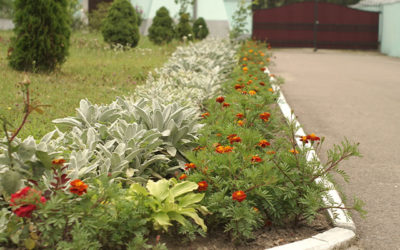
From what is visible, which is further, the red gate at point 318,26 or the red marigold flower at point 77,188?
the red gate at point 318,26

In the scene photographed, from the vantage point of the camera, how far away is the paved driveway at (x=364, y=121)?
14.0ft

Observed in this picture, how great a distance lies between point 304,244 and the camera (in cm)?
345

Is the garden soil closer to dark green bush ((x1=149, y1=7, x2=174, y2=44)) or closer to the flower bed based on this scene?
the flower bed

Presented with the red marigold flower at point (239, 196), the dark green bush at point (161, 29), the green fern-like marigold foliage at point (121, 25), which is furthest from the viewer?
the dark green bush at point (161, 29)

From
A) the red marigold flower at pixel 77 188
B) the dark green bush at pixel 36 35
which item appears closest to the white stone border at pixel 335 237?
the red marigold flower at pixel 77 188

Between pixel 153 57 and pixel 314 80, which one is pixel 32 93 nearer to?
pixel 153 57

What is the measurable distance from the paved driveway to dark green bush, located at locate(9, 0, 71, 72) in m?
4.76

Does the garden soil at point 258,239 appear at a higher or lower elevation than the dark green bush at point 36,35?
lower

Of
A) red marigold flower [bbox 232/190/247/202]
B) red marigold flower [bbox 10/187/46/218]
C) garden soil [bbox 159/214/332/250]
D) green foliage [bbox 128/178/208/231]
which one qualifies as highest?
red marigold flower [bbox 10/187/46/218]

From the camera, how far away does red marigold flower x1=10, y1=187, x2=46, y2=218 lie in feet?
9.33

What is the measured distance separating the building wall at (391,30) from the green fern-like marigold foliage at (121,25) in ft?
40.1

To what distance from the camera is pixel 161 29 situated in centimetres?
1933

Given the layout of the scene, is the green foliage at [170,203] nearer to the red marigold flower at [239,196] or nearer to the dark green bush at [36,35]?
the red marigold flower at [239,196]

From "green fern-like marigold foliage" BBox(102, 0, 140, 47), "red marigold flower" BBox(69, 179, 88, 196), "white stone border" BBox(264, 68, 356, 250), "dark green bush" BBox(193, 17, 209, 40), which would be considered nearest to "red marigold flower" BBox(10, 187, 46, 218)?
"red marigold flower" BBox(69, 179, 88, 196)
